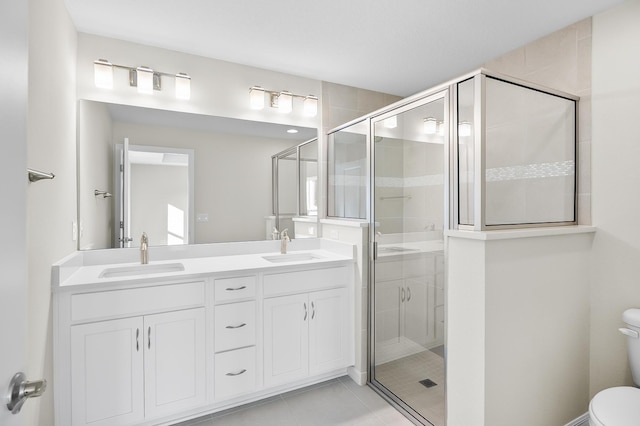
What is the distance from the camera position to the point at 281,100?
2723 mm

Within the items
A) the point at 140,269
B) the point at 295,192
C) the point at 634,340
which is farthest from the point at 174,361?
the point at 634,340

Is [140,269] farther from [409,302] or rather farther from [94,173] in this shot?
[409,302]

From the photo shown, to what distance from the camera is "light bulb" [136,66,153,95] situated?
225 cm

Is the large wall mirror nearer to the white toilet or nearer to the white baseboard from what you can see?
the white toilet

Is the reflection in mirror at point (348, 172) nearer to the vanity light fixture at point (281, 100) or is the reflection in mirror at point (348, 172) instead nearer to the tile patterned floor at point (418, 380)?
the vanity light fixture at point (281, 100)

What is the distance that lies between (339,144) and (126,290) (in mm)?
1929

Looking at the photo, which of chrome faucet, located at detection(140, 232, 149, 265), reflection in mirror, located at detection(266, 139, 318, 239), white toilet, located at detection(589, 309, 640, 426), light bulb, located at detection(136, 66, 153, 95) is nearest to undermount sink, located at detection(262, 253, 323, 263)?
reflection in mirror, located at detection(266, 139, 318, 239)

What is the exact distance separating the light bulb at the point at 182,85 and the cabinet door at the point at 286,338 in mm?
1602

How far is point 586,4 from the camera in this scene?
1.83 meters

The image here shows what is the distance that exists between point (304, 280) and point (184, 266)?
824 mm

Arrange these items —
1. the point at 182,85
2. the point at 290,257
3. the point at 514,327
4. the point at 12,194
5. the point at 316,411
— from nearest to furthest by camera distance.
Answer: the point at 12,194
the point at 514,327
the point at 316,411
the point at 182,85
the point at 290,257

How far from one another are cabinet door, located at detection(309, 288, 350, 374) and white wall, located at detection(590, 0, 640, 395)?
1.60 metres

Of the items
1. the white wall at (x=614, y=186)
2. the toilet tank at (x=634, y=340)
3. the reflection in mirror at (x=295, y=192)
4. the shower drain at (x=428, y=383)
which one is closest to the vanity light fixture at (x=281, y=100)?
the reflection in mirror at (x=295, y=192)

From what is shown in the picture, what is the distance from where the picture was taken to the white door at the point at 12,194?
604mm
